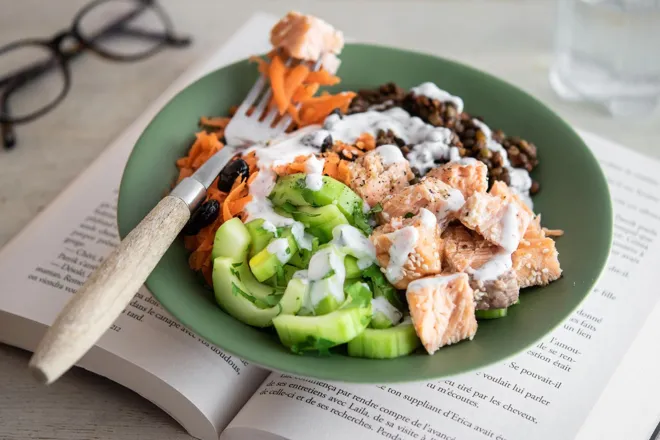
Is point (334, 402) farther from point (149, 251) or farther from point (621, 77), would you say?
point (621, 77)

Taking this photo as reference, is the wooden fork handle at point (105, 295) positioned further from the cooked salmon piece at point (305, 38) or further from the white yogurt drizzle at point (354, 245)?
the cooked salmon piece at point (305, 38)

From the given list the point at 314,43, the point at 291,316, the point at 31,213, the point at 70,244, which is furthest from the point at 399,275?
the point at 31,213

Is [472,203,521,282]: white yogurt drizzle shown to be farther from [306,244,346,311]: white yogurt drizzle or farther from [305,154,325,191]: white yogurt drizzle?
[305,154,325,191]: white yogurt drizzle

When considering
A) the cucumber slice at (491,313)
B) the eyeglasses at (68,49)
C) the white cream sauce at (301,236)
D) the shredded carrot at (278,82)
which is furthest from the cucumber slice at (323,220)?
the eyeglasses at (68,49)

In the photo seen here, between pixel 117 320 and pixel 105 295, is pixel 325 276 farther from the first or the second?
pixel 117 320

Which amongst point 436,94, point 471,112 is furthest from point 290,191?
point 471,112

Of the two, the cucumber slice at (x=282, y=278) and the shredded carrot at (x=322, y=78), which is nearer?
the cucumber slice at (x=282, y=278)

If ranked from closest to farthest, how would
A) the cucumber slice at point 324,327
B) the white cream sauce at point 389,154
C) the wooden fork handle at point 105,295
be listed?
the wooden fork handle at point 105,295
the cucumber slice at point 324,327
the white cream sauce at point 389,154
